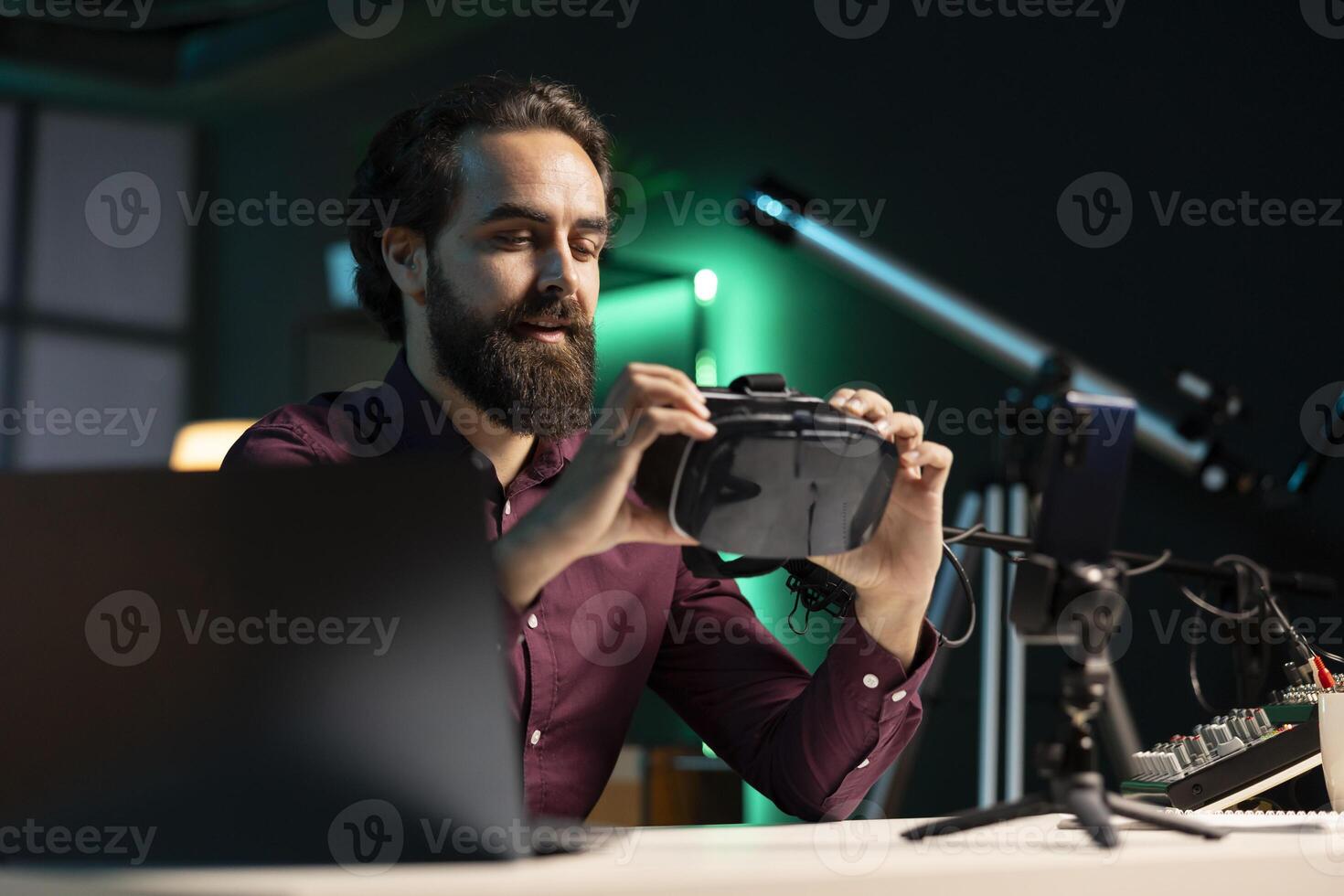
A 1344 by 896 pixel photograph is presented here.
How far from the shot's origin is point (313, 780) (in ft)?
2.43

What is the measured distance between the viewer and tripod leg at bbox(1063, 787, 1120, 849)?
0.84 meters

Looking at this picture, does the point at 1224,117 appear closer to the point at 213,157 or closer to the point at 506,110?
the point at 506,110

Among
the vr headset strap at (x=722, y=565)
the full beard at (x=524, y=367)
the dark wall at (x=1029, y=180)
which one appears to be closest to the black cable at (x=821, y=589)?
the vr headset strap at (x=722, y=565)

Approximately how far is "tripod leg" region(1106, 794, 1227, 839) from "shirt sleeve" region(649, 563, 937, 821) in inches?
14.9

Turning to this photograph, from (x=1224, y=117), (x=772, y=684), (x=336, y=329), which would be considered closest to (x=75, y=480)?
(x=772, y=684)

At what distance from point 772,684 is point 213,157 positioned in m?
→ 5.16

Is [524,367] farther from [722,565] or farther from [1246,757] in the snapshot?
[1246,757]

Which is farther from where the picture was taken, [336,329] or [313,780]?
[336,329]

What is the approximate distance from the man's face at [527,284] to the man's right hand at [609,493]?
60 centimetres

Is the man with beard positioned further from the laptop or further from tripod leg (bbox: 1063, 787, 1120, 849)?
the laptop

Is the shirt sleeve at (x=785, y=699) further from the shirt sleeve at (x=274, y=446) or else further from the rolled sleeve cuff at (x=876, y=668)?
the shirt sleeve at (x=274, y=446)

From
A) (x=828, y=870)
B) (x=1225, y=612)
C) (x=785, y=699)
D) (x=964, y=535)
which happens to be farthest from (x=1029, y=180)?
(x=828, y=870)

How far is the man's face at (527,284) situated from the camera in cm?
164

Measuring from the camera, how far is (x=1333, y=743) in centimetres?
123
